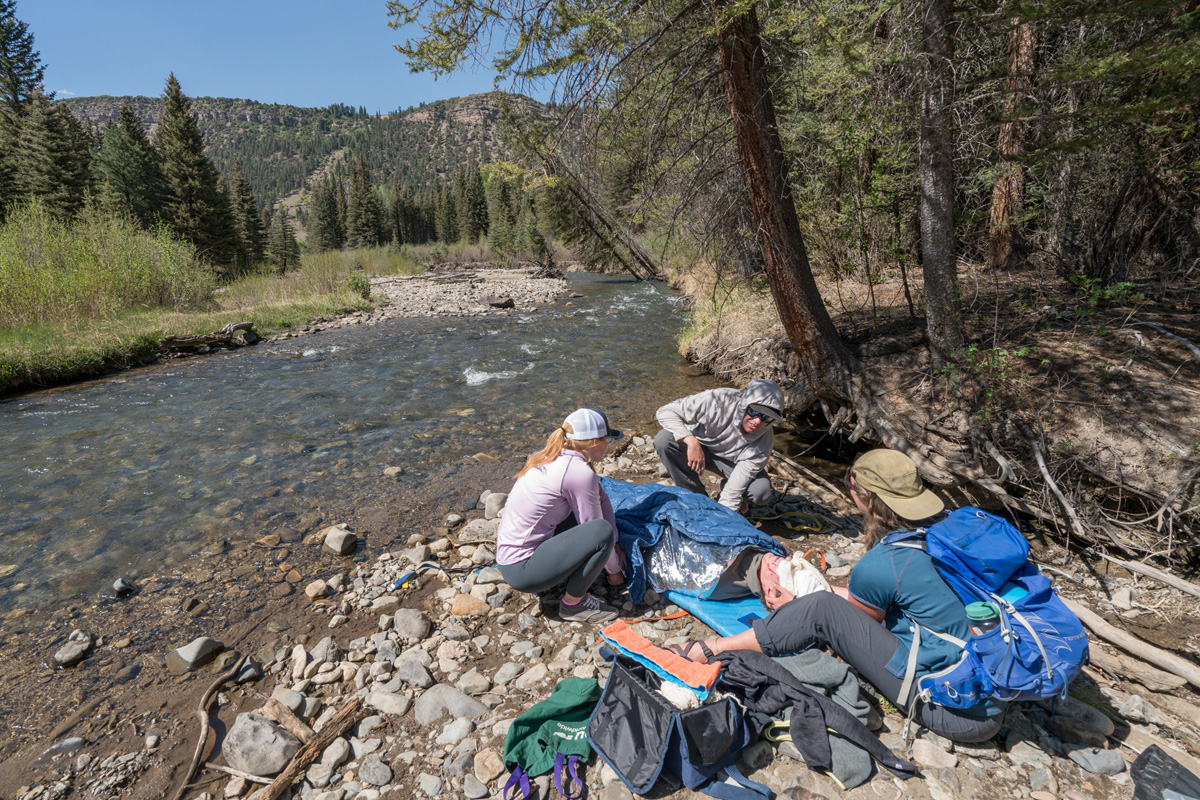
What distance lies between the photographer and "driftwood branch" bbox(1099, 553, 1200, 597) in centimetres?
343

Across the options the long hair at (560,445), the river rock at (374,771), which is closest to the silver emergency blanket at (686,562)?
the long hair at (560,445)

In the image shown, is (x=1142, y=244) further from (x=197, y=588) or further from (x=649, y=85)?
(x=197, y=588)

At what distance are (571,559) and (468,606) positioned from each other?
0.97m

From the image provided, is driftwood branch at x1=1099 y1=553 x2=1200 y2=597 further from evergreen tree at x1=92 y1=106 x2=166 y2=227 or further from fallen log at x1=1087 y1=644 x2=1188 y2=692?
evergreen tree at x1=92 y1=106 x2=166 y2=227

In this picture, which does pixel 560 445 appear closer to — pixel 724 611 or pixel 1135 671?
pixel 724 611

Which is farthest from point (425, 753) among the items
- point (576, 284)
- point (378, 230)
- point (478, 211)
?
point (478, 211)

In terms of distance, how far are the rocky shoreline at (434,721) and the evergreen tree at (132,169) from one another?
40.3m

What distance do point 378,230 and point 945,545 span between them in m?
70.2

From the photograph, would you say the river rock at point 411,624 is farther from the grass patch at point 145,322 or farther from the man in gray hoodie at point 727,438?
the grass patch at point 145,322

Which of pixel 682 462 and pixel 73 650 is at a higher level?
pixel 682 462

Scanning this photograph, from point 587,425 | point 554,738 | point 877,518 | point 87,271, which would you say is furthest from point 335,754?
point 87,271

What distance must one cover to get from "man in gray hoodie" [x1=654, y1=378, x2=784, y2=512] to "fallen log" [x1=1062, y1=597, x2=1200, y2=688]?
2214mm

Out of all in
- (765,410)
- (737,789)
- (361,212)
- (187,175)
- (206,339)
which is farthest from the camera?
(361,212)

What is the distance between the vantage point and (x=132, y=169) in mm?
32062
